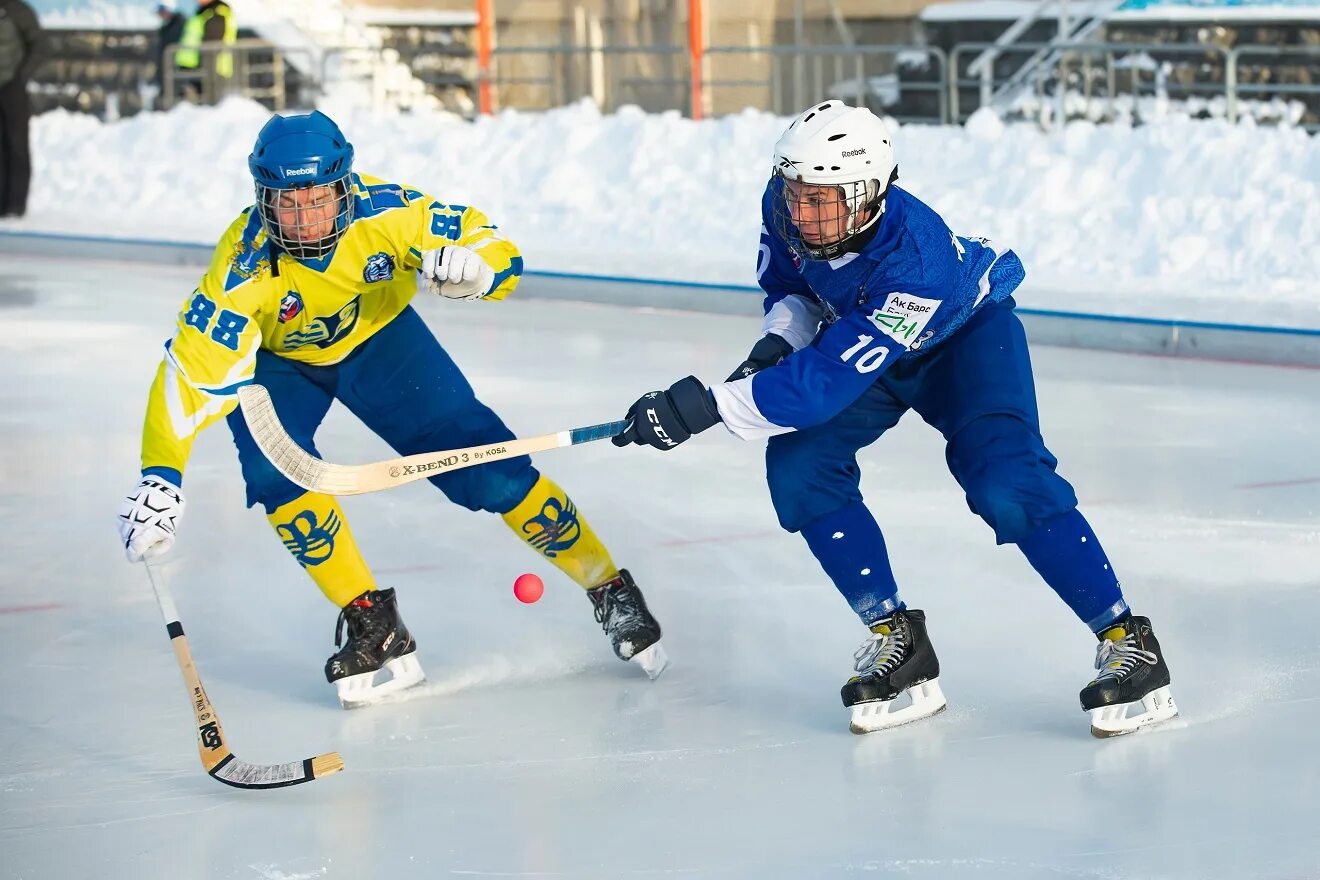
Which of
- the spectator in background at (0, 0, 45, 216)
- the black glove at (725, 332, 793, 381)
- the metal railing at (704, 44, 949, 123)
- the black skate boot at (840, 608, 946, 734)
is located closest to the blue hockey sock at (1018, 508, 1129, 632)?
the black skate boot at (840, 608, 946, 734)

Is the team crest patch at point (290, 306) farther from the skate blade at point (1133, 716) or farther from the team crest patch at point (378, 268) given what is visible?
the skate blade at point (1133, 716)

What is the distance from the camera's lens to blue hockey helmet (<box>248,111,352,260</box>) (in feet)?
10.6

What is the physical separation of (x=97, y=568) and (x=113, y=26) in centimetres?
1281

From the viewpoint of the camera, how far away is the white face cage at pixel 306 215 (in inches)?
128

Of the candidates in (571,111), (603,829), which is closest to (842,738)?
(603,829)

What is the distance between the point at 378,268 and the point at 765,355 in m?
0.72

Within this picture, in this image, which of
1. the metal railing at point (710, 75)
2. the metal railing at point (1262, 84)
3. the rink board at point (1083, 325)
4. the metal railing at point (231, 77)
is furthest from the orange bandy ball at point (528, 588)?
the metal railing at point (231, 77)

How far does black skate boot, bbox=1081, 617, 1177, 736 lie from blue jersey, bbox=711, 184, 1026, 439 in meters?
0.59

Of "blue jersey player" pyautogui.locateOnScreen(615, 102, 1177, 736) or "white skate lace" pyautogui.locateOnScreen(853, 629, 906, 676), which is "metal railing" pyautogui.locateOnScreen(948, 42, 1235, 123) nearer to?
"blue jersey player" pyautogui.locateOnScreen(615, 102, 1177, 736)

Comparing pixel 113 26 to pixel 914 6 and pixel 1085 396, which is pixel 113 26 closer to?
pixel 914 6

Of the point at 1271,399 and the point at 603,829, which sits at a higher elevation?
the point at 603,829

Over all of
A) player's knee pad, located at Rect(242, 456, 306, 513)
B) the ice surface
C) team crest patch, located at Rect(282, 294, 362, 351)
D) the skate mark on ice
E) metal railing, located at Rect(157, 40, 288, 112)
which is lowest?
metal railing, located at Rect(157, 40, 288, 112)

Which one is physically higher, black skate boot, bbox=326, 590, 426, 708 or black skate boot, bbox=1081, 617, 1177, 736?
black skate boot, bbox=1081, 617, 1177, 736

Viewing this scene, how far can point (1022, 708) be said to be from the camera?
11.0 feet
